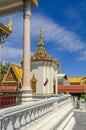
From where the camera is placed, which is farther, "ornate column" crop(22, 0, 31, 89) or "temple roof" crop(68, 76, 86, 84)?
"temple roof" crop(68, 76, 86, 84)

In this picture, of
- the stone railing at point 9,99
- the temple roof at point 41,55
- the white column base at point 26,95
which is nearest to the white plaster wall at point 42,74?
the temple roof at point 41,55

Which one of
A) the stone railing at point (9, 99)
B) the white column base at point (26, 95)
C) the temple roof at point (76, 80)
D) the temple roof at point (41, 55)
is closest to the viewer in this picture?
the stone railing at point (9, 99)

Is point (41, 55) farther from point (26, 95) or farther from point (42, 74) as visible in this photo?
point (26, 95)

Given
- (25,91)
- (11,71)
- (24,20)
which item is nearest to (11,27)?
(24,20)

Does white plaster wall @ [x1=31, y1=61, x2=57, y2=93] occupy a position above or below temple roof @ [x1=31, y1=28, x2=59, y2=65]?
below

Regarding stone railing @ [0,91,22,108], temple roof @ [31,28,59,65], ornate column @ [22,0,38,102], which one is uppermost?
temple roof @ [31,28,59,65]

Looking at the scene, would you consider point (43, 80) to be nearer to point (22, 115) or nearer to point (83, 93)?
point (83, 93)

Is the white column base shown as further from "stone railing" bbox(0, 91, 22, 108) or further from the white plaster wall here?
the white plaster wall

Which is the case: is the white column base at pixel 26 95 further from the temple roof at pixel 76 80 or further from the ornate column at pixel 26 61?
the temple roof at pixel 76 80

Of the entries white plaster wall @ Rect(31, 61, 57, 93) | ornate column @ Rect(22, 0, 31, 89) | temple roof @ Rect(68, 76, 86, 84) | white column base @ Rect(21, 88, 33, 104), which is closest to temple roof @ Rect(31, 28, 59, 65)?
white plaster wall @ Rect(31, 61, 57, 93)

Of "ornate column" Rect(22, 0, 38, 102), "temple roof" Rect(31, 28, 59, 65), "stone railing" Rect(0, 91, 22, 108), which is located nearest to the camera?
"stone railing" Rect(0, 91, 22, 108)

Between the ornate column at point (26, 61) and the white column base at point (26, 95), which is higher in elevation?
the ornate column at point (26, 61)

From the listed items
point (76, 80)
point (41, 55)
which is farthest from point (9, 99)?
point (76, 80)

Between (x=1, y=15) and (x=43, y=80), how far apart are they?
29.9ft
